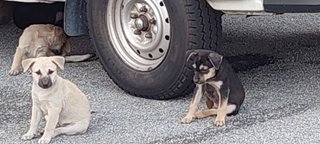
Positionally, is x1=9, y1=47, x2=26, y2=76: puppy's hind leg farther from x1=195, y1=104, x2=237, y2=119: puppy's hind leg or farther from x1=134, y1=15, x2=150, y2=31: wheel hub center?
x1=195, y1=104, x2=237, y2=119: puppy's hind leg

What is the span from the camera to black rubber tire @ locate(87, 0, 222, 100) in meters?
4.86

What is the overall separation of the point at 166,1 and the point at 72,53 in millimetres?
1944

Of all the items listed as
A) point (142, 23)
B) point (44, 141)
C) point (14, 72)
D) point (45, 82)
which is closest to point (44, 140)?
point (44, 141)

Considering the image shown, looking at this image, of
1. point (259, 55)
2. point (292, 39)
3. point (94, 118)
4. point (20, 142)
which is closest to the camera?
point (20, 142)

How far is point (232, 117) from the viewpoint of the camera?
15.6 ft

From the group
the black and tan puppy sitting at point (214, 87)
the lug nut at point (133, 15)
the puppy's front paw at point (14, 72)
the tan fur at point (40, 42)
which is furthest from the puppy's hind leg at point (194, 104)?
the tan fur at point (40, 42)

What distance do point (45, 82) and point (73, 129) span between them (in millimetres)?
334

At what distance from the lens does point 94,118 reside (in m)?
4.84

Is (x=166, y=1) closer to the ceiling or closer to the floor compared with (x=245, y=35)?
closer to the ceiling

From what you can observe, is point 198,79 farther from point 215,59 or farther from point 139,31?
point 139,31

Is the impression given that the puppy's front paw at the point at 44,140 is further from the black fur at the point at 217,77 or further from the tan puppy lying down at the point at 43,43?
the tan puppy lying down at the point at 43,43

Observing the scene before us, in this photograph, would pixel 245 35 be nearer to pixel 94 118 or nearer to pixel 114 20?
pixel 114 20

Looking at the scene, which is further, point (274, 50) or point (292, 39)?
point (292, 39)

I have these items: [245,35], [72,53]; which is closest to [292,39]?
[245,35]
